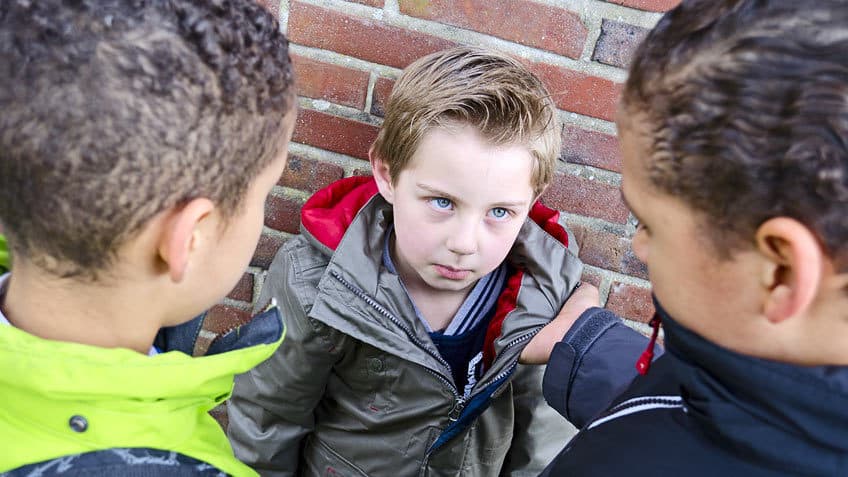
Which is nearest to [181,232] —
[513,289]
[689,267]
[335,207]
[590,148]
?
[689,267]

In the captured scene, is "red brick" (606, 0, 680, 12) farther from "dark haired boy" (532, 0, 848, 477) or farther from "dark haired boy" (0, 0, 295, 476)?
"dark haired boy" (0, 0, 295, 476)

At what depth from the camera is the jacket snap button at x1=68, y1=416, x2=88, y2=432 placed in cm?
91

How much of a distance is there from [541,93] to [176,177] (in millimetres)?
1036

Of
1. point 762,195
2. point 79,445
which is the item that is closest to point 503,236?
point 762,195

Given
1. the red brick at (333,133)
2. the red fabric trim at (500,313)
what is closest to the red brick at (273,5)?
the red brick at (333,133)

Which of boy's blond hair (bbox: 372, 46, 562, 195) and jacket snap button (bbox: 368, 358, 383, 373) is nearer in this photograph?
boy's blond hair (bbox: 372, 46, 562, 195)

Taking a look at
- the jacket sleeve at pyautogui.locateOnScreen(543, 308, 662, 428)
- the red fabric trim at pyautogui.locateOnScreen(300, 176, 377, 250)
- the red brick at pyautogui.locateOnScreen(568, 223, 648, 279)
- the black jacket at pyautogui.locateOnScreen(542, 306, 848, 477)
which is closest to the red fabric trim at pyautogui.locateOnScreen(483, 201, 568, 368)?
the red brick at pyautogui.locateOnScreen(568, 223, 648, 279)

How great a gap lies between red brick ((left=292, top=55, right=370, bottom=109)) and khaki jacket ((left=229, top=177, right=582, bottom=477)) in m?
0.22

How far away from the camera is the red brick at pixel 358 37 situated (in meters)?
1.72

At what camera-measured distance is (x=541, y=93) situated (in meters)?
1.67

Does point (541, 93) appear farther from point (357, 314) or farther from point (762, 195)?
point (762, 195)

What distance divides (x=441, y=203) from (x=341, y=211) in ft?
0.94

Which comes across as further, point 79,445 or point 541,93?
point 541,93

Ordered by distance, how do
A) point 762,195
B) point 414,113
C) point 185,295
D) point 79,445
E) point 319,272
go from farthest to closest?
1. point 319,272
2. point 414,113
3. point 185,295
4. point 79,445
5. point 762,195
